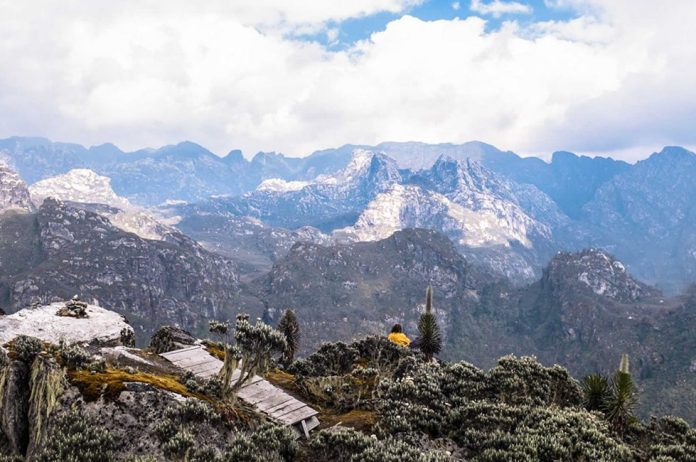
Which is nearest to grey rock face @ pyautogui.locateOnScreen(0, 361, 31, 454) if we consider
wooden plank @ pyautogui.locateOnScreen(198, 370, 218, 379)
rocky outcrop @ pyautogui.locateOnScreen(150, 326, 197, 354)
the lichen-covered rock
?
wooden plank @ pyautogui.locateOnScreen(198, 370, 218, 379)

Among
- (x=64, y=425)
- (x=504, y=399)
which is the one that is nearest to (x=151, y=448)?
(x=64, y=425)

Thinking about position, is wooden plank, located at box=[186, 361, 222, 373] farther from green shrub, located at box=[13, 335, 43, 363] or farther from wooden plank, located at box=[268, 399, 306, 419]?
green shrub, located at box=[13, 335, 43, 363]

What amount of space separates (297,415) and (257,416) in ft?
6.94

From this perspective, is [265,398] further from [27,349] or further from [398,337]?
[398,337]

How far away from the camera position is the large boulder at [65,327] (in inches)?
961

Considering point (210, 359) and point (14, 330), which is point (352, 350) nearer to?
point (210, 359)

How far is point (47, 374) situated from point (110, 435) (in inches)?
165

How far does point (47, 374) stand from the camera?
17.0m

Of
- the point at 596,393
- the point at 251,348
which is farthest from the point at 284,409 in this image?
the point at 596,393

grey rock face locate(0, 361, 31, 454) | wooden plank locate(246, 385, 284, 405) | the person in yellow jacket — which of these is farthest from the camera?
the person in yellow jacket

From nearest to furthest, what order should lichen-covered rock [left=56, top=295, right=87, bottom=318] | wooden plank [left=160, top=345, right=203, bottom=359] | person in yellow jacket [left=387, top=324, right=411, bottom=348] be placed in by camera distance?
wooden plank [left=160, top=345, right=203, bottom=359]
lichen-covered rock [left=56, top=295, right=87, bottom=318]
person in yellow jacket [left=387, top=324, right=411, bottom=348]

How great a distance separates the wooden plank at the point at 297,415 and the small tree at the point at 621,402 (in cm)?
1702

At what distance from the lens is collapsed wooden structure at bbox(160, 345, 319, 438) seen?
21.5 m

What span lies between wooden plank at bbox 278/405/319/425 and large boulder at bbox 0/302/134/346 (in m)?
11.8
